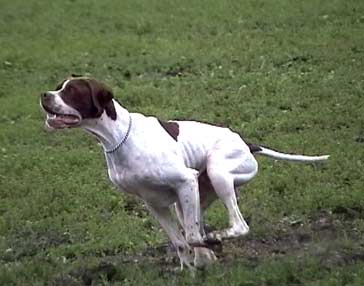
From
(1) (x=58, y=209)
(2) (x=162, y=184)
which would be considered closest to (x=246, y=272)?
(2) (x=162, y=184)

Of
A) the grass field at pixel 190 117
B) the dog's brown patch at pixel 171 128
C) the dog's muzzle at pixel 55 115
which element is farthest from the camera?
the grass field at pixel 190 117

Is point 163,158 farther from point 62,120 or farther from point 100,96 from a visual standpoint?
point 62,120

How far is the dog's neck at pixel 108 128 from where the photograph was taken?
6559mm

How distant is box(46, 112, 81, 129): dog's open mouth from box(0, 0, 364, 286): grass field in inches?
39.1

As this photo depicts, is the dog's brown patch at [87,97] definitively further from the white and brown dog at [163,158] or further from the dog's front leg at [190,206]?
the dog's front leg at [190,206]

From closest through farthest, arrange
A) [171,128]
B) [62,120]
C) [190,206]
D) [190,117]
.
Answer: [62,120] < [190,206] < [171,128] < [190,117]

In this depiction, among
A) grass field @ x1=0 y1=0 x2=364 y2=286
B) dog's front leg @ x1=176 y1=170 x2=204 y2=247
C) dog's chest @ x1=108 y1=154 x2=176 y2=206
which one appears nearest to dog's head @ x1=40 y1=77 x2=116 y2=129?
dog's chest @ x1=108 y1=154 x2=176 y2=206

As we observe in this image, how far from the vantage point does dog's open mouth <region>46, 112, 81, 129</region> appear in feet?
21.3

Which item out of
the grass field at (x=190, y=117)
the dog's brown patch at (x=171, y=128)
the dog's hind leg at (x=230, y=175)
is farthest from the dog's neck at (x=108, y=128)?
the grass field at (x=190, y=117)

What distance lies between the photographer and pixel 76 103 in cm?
653

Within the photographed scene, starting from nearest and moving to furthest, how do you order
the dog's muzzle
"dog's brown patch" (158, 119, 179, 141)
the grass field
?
the dog's muzzle → "dog's brown patch" (158, 119, 179, 141) → the grass field

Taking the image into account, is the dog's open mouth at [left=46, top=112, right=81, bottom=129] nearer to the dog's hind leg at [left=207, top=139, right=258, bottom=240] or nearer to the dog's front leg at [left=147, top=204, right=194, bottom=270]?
the dog's front leg at [left=147, top=204, right=194, bottom=270]

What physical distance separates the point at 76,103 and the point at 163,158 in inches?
24.7

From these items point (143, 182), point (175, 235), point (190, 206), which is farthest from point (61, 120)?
point (175, 235)
